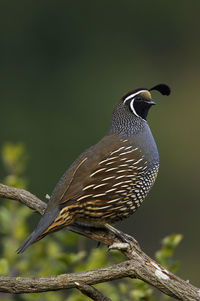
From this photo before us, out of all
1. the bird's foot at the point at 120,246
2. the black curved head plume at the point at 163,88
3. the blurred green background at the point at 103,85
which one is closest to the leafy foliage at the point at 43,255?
the bird's foot at the point at 120,246

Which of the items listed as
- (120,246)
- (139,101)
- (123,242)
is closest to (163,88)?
(139,101)

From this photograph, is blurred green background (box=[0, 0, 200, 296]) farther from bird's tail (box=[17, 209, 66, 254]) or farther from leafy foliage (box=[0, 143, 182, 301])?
bird's tail (box=[17, 209, 66, 254])

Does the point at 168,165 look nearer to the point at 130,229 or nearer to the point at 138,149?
the point at 130,229

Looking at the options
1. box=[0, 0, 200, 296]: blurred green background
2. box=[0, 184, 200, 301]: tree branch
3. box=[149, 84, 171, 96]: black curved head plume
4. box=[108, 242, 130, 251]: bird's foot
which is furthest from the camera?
box=[0, 0, 200, 296]: blurred green background

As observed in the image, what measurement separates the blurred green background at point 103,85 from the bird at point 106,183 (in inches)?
269

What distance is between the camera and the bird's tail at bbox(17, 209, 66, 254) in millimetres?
4204

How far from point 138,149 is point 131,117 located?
0.31 metres

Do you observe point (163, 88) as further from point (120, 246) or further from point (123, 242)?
point (120, 246)

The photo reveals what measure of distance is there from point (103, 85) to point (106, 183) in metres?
16.9

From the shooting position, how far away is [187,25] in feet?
83.8

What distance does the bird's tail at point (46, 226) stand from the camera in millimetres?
4204

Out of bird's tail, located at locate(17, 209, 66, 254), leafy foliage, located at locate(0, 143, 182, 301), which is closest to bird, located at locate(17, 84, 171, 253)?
bird's tail, located at locate(17, 209, 66, 254)

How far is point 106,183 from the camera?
15.0 feet

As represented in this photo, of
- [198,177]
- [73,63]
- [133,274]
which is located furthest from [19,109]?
[133,274]
